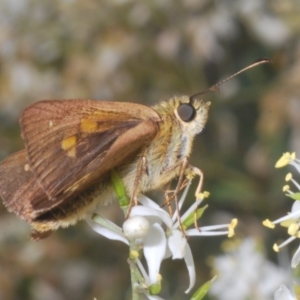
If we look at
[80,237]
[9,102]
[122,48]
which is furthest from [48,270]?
[122,48]

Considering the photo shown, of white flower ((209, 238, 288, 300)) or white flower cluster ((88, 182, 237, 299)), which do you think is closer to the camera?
white flower cluster ((88, 182, 237, 299))

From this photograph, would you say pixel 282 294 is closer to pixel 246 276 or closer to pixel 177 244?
pixel 177 244

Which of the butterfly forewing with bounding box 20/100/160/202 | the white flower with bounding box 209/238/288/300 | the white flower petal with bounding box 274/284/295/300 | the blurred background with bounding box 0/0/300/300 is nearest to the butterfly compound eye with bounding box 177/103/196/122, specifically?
the butterfly forewing with bounding box 20/100/160/202

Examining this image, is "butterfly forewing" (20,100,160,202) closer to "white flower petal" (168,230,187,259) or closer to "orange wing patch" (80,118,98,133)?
"orange wing patch" (80,118,98,133)

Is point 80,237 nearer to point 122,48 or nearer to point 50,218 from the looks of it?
point 122,48

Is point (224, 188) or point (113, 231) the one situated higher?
point (113, 231)

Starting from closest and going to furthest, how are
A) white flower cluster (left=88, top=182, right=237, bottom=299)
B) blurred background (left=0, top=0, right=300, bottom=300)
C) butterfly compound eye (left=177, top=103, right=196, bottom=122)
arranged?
white flower cluster (left=88, top=182, right=237, bottom=299) → butterfly compound eye (left=177, top=103, right=196, bottom=122) → blurred background (left=0, top=0, right=300, bottom=300)
